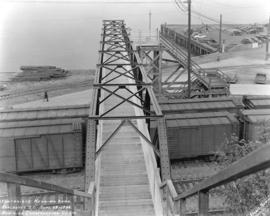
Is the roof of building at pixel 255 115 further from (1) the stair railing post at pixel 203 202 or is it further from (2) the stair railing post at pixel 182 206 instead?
(1) the stair railing post at pixel 203 202

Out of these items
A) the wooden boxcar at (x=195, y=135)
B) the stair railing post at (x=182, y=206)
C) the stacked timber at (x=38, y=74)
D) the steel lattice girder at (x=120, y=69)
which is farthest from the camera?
the stacked timber at (x=38, y=74)

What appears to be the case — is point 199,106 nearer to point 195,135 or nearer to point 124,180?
point 195,135

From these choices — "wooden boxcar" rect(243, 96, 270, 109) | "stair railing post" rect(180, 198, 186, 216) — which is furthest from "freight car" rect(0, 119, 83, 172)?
"stair railing post" rect(180, 198, 186, 216)

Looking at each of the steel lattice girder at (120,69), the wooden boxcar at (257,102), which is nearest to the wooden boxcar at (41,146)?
the steel lattice girder at (120,69)

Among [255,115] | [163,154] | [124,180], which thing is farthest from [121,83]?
[255,115]

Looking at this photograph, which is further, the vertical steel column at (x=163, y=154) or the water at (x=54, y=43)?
the water at (x=54, y=43)

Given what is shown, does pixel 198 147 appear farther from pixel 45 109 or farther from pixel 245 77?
pixel 245 77
